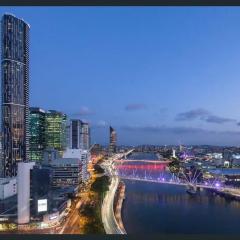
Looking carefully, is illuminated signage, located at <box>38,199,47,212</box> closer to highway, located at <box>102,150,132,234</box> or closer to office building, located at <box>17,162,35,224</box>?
office building, located at <box>17,162,35,224</box>

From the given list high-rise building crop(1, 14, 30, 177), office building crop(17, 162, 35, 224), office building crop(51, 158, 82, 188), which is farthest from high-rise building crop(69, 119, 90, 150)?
office building crop(17, 162, 35, 224)

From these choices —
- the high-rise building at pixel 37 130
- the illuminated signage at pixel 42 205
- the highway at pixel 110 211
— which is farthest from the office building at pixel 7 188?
the high-rise building at pixel 37 130

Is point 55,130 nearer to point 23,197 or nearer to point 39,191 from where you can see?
point 39,191

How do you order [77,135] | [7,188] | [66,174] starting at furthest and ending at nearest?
[77,135] → [66,174] → [7,188]

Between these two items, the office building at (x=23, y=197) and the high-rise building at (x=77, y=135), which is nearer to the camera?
the office building at (x=23, y=197)

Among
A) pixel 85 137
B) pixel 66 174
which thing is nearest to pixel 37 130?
pixel 85 137

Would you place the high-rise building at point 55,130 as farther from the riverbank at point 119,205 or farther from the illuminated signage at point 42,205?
the illuminated signage at point 42,205
